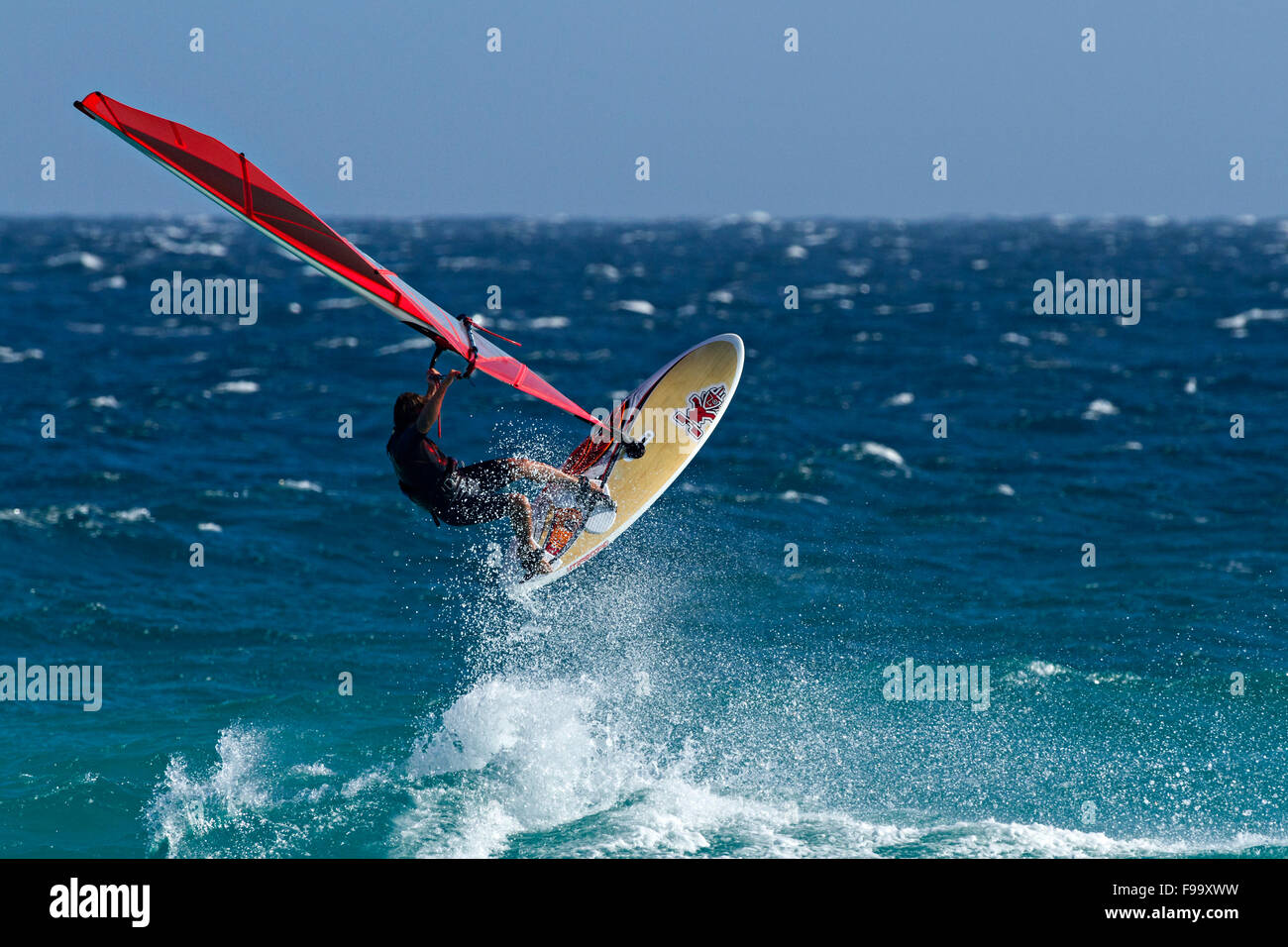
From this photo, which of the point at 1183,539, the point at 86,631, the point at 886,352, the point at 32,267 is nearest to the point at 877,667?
the point at 1183,539

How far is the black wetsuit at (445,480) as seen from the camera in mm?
11156

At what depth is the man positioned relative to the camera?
36.2ft

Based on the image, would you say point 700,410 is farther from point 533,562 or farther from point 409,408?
point 409,408

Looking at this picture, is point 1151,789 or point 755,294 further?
point 755,294

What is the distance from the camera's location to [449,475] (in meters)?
11.3

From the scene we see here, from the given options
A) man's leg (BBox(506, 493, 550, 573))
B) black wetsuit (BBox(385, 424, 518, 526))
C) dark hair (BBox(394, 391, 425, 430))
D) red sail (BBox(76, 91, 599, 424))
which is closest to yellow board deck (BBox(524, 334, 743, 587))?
man's leg (BBox(506, 493, 550, 573))

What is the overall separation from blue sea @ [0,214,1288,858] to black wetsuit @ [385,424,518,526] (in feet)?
6.48

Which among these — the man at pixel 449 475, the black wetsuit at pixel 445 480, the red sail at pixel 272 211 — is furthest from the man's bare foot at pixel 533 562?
the red sail at pixel 272 211

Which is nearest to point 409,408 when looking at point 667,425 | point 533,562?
point 533,562

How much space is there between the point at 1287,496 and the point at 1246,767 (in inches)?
436

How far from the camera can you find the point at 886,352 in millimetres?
39875

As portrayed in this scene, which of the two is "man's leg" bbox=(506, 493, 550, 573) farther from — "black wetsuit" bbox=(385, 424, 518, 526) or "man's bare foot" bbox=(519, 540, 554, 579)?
"black wetsuit" bbox=(385, 424, 518, 526)

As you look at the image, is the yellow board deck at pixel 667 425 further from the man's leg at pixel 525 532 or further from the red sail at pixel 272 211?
the red sail at pixel 272 211

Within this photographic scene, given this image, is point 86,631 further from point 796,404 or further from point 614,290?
point 614,290
